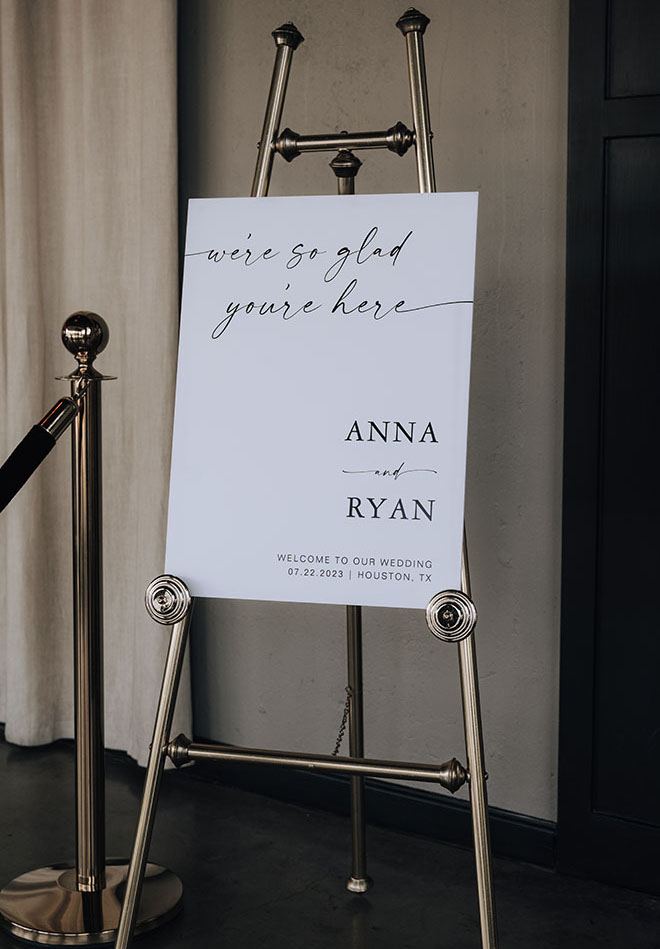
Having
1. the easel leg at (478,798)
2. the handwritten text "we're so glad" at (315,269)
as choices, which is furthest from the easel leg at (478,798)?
the handwritten text "we're so glad" at (315,269)

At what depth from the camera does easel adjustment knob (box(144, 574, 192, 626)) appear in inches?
66.9

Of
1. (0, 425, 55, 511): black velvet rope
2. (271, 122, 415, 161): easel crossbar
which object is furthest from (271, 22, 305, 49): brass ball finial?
(0, 425, 55, 511): black velvet rope

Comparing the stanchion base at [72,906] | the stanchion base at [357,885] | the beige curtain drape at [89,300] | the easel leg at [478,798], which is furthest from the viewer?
the beige curtain drape at [89,300]

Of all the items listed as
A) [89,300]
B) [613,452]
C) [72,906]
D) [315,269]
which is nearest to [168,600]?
[315,269]

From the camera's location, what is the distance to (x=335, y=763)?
5.47ft

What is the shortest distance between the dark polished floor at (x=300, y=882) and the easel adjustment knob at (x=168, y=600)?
25.3 inches

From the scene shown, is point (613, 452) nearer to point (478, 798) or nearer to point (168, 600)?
point (478, 798)

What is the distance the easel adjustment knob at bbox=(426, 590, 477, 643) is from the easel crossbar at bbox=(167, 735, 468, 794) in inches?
7.3

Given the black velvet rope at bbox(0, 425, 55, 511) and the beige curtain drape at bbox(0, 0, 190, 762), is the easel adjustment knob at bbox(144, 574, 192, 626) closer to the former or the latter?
the black velvet rope at bbox(0, 425, 55, 511)

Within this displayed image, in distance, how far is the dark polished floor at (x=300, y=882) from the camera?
1977mm

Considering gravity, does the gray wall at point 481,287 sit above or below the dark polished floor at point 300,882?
above

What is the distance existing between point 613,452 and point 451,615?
638 millimetres

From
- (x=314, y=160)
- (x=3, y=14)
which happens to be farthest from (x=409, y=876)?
(x=3, y=14)

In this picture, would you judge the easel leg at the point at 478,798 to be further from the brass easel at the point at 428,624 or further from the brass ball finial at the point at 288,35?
the brass ball finial at the point at 288,35
